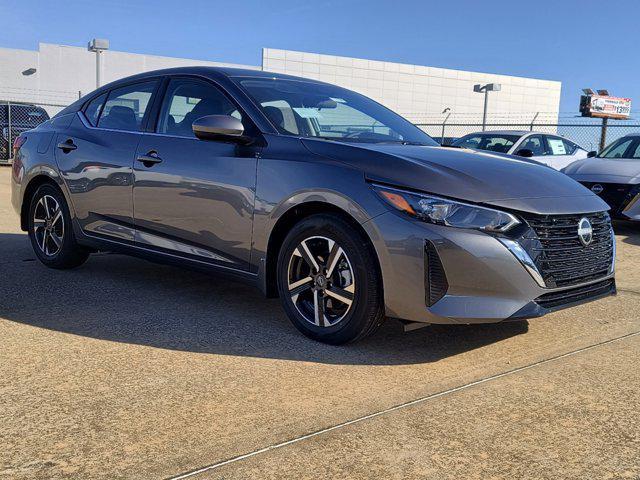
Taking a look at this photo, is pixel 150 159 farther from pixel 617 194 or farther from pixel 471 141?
pixel 471 141

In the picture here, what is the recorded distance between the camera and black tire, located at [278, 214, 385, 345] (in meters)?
3.54

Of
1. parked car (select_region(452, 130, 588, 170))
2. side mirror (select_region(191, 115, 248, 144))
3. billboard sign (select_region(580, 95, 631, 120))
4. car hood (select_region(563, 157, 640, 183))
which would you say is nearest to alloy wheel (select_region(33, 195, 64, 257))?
side mirror (select_region(191, 115, 248, 144))

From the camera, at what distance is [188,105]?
4.72 metres

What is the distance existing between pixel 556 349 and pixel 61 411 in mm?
2580

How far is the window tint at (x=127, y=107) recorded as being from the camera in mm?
4910

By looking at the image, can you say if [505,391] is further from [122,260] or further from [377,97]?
[377,97]

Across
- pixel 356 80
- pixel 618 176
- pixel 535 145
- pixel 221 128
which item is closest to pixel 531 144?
pixel 535 145

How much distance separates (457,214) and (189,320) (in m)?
1.82

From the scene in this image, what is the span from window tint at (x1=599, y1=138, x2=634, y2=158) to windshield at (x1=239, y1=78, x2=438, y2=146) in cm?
592

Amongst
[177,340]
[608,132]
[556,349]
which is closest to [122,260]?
[177,340]

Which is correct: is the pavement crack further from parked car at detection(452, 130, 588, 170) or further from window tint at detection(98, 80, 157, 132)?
parked car at detection(452, 130, 588, 170)

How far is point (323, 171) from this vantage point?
12.2 feet

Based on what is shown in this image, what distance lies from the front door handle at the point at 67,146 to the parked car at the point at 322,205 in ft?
0.04

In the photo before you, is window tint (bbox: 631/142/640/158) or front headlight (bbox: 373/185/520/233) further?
window tint (bbox: 631/142/640/158)
